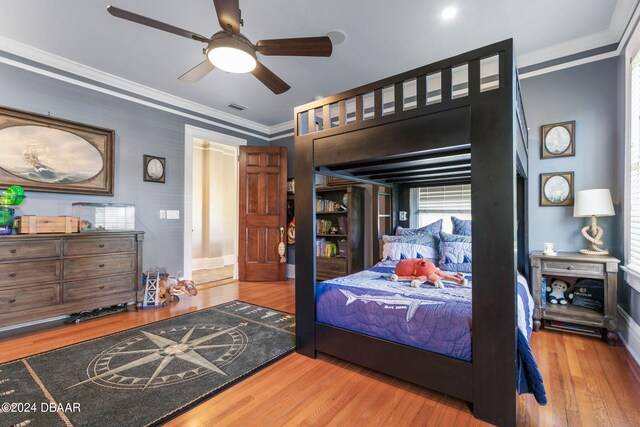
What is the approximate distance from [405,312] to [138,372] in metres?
1.84

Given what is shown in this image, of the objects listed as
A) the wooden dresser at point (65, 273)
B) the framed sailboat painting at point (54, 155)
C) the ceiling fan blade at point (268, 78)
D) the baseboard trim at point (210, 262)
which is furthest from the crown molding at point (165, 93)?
the baseboard trim at point (210, 262)

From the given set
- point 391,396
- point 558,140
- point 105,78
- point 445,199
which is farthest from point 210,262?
point 558,140

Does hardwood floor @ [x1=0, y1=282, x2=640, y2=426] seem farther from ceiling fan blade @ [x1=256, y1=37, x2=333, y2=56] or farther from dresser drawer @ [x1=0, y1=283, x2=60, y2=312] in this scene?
ceiling fan blade @ [x1=256, y1=37, x2=333, y2=56]

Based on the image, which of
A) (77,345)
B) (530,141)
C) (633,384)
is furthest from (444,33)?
(77,345)

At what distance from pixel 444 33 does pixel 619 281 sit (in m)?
2.72

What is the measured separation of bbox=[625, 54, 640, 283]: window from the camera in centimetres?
222

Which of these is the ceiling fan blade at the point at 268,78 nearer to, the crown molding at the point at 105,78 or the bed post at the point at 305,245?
the bed post at the point at 305,245

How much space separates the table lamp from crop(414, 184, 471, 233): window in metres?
1.10

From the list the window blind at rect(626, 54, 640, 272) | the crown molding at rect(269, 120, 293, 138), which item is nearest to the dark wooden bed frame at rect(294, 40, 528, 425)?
the window blind at rect(626, 54, 640, 272)

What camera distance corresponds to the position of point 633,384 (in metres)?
1.78

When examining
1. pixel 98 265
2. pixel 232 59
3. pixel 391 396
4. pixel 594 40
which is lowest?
pixel 391 396

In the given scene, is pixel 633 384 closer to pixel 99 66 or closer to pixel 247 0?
pixel 247 0

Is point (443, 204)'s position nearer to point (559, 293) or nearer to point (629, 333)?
point (559, 293)

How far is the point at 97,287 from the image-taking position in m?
3.01
